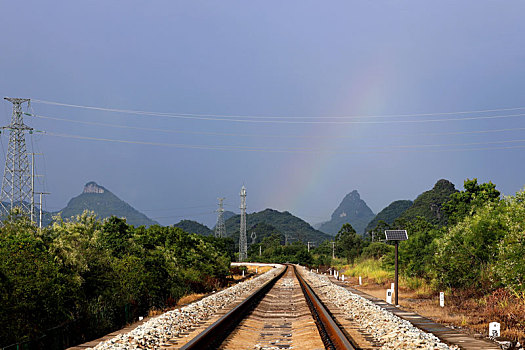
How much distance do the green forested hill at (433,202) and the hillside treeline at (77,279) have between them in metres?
114

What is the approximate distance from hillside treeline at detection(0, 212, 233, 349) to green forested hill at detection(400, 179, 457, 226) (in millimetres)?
114258

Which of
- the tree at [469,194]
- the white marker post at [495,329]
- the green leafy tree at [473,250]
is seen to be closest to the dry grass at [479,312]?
the white marker post at [495,329]

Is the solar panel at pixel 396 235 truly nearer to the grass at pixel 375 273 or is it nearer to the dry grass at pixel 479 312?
the dry grass at pixel 479 312

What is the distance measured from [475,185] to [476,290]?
111 ft

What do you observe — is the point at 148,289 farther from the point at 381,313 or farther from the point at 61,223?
the point at 381,313

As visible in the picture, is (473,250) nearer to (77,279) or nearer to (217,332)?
(217,332)

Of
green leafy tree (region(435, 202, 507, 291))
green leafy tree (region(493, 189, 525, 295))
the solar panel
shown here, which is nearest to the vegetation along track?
the solar panel

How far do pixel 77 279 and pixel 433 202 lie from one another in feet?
431

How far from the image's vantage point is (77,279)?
13.5 metres

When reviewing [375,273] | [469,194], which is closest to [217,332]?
[375,273]

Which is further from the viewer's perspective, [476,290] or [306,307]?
[476,290]

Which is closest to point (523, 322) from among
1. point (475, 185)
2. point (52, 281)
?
point (52, 281)

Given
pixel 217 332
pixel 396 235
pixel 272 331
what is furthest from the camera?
pixel 396 235

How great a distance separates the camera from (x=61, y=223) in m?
16.6
